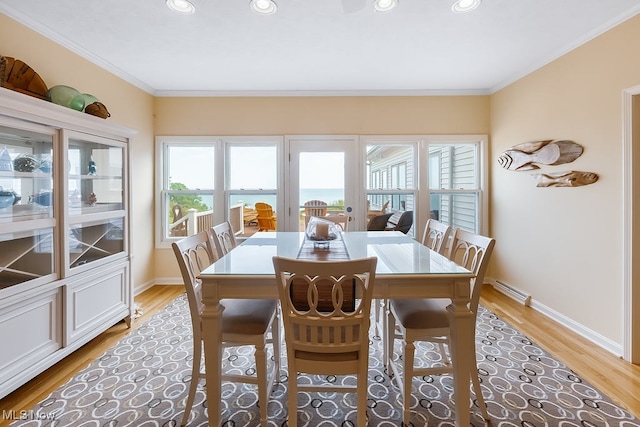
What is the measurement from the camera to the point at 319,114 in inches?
158

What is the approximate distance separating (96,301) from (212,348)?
1.57 m

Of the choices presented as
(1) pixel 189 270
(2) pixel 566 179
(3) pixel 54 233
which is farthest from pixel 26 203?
(2) pixel 566 179

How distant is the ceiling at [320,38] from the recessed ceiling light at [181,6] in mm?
50

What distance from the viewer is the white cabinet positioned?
1.83 metres

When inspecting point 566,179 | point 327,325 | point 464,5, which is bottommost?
point 327,325

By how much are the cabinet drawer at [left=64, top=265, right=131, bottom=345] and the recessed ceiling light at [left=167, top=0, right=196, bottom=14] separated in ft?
6.77

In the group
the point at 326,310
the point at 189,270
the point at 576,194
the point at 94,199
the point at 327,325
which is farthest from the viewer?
the point at 576,194

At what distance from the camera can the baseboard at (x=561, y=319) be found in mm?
2388

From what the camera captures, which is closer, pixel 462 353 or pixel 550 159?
pixel 462 353

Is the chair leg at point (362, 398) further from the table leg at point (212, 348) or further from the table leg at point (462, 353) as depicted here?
the table leg at point (212, 348)

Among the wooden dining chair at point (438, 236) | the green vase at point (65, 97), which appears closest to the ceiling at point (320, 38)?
the green vase at point (65, 97)

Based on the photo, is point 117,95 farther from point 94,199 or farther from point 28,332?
point 28,332

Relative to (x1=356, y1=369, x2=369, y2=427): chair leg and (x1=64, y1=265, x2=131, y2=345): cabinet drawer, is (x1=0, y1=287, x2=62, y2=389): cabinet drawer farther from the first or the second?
(x1=356, y1=369, x2=369, y2=427): chair leg

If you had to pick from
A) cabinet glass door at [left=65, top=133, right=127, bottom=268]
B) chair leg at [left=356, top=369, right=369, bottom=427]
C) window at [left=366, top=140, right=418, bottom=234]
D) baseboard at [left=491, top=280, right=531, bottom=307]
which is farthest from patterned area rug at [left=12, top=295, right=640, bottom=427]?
window at [left=366, top=140, right=418, bottom=234]
